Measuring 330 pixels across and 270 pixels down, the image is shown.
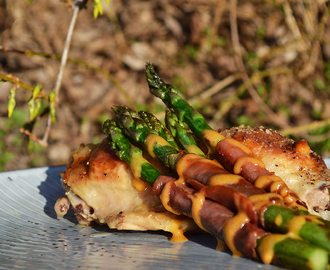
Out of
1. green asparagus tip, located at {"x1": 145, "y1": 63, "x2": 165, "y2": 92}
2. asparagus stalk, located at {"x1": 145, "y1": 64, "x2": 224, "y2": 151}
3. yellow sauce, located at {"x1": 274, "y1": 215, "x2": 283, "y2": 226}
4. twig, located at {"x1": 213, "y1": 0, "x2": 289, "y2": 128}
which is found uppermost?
Answer: twig, located at {"x1": 213, "y1": 0, "x2": 289, "y2": 128}

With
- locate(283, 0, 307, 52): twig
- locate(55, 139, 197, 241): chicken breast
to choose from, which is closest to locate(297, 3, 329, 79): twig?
locate(283, 0, 307, 52): twig

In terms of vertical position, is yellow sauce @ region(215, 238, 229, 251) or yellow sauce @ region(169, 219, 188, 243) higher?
yellow sauce @ region(169, 219, 188, 243)

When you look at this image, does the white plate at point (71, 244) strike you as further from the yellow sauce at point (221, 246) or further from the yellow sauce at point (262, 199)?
the yellow sauce at point (262, 199)

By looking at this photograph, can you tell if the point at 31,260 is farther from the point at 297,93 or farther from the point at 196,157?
the point at 297,93

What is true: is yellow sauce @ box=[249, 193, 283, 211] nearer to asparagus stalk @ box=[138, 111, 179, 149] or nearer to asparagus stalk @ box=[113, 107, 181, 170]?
asparagus stalk @ box=[113, 107, 181, 170]

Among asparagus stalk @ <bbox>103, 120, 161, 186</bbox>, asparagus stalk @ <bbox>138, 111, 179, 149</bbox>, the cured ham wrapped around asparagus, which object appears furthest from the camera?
asparagus stalk @ <bbox>138, 111, 179, 149</bbox>

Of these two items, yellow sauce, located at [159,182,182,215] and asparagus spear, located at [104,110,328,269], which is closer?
asparagus spear, located at [104,110,328,269]

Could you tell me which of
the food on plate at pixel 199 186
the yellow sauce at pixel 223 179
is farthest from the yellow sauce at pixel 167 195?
the yellow sauce at pixel 223 179
